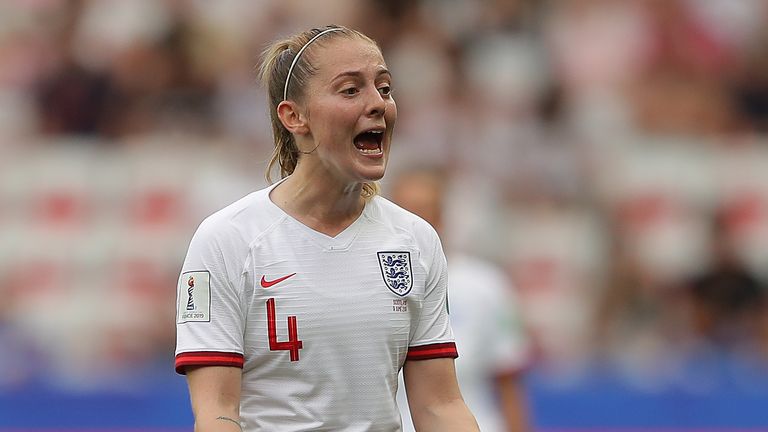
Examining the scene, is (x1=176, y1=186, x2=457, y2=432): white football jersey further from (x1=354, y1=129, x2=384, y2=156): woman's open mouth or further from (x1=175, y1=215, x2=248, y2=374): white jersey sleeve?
(x1=354, y1=129, x2=384, y2=156): woman's open mouth

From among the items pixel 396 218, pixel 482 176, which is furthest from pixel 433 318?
pixel 482 176

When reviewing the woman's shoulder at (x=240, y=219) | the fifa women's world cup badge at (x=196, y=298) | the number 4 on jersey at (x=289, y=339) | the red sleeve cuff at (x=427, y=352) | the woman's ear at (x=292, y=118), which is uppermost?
the woman's ear at (x=292, y=118)

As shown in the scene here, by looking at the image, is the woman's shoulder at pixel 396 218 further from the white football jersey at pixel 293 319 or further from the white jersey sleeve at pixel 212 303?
the white jersey sleeve at pixel 212 303

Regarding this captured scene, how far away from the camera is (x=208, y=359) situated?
3695mm

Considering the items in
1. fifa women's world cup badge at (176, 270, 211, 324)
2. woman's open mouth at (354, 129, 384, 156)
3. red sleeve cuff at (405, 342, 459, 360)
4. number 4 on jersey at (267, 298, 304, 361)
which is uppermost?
woman's open mouth at (354, 129, 384, 156)

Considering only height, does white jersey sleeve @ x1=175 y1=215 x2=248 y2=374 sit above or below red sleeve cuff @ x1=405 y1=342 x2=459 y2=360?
above

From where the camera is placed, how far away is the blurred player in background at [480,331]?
242 inches

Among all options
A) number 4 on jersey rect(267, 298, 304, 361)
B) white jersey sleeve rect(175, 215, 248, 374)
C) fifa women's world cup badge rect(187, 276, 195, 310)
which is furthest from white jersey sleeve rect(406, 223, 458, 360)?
fifa women's world cup badge rect(187, 276, 195, 310)

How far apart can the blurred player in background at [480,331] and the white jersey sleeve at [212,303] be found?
2.38 meters

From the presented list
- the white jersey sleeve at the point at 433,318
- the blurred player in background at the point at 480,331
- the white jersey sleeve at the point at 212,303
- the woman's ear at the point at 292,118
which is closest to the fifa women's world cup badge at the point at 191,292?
the white jersey sleeve at the point at 212,303

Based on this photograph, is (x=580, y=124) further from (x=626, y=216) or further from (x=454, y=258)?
(x=454, y=258)

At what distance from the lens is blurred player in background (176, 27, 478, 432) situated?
3754 millimetres

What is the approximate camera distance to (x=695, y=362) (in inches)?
346

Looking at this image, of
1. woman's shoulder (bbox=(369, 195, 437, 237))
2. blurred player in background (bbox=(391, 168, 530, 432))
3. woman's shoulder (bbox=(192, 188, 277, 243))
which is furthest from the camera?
blurred player in background (bbox=(391, 168, 530, 432))
